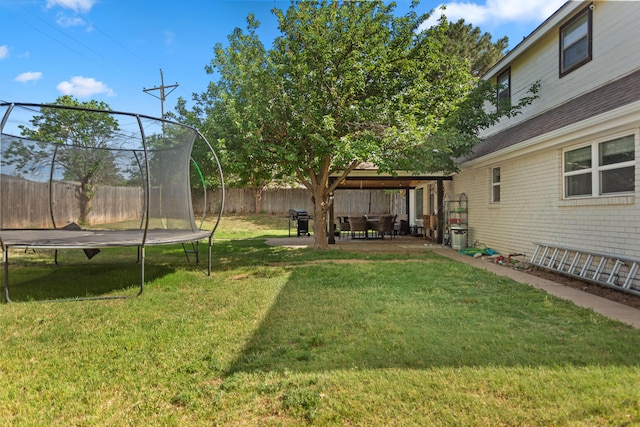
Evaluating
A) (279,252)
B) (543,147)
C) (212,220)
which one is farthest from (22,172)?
(212,220)

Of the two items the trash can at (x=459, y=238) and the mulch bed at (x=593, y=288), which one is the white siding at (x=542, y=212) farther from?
the mulch bed at (x=593, y=288)

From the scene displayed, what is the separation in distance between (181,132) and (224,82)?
3.07m

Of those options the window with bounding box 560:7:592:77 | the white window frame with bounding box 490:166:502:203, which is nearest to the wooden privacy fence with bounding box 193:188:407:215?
the white window frame with bounding box 490:166:502:203

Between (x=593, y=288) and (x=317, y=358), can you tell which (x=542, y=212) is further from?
(x=317, y=358)

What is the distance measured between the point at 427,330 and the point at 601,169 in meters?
4.38

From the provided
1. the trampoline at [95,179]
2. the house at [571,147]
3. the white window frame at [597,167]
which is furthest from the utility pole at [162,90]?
the white window frame at [597,167]

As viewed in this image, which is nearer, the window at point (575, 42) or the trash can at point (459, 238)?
the window at point (575, 42)

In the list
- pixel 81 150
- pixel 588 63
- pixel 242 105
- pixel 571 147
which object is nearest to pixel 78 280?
pixel 81 150

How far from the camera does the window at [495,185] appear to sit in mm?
9344

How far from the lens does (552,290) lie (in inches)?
202

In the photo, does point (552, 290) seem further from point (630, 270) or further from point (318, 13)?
point (318, 13)

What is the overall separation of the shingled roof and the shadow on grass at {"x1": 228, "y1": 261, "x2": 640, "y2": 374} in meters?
2.95

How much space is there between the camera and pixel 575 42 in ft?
25.4

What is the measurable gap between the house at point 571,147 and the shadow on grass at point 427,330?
1.89 m
